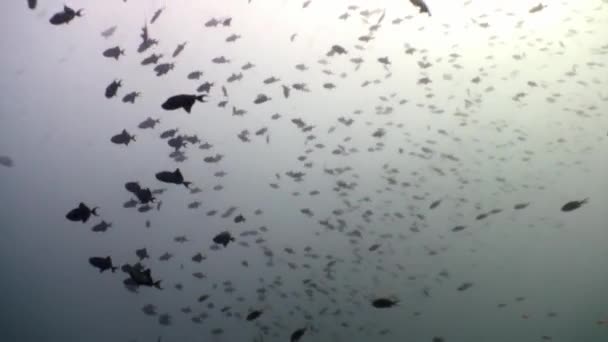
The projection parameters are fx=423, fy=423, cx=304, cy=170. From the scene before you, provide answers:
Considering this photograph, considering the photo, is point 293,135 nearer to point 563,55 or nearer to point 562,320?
point 563,55

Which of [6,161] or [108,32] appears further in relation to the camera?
A: [6,161]

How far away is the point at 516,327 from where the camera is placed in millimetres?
12148

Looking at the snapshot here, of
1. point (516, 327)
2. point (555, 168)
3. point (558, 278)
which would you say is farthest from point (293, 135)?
point (516, 327)

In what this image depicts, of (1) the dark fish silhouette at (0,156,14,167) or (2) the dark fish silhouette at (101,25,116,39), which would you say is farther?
(1) the dark fish silhouette at (0,156,14,167)

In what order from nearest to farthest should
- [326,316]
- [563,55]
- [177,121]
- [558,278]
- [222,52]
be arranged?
1. [563,55]
2. [222,52]
3. [177,121]
4. [326,316]
5. [558,278]

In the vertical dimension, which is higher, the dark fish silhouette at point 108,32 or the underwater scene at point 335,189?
the dark fish silhouette at point 108,32

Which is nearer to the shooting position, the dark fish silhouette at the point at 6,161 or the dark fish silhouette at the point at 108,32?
the dark fish silhouette at the point at 108,32

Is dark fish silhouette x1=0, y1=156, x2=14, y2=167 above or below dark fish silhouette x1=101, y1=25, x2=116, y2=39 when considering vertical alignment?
below

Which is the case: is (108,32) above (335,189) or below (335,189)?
above

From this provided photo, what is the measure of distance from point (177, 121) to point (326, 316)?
5.47 metres

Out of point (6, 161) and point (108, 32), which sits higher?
point (108, 32)

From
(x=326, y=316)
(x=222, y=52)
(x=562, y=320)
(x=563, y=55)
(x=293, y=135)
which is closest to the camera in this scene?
(x=563, y=55)

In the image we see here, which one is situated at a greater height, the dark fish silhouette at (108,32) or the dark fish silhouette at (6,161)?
the dark fish silhouette at (108,32)

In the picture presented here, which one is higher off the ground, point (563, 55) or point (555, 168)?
point (563, 55)
